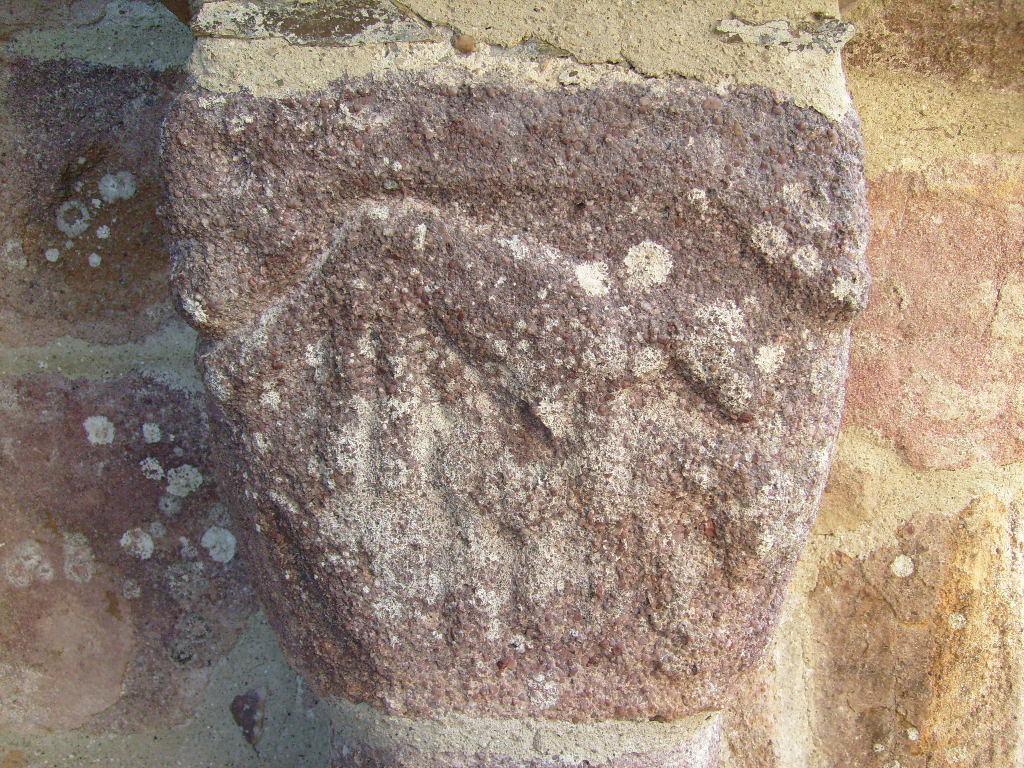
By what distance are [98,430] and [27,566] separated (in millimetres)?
147

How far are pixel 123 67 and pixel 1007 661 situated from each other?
3.25 feet

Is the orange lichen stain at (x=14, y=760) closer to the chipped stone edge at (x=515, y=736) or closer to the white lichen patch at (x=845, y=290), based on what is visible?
the chipped stone edge at (x=515, y=736)

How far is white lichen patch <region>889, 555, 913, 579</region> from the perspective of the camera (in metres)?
0.83

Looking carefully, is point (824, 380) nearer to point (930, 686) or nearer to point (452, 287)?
point (452, 287)

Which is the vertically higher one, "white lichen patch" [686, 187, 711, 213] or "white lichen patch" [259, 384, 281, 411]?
"white lichen patch" [686, 187, 711, 213]

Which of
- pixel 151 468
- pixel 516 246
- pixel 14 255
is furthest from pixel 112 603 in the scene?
pixel 516 246

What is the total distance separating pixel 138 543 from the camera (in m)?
0.83

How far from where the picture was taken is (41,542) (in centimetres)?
82

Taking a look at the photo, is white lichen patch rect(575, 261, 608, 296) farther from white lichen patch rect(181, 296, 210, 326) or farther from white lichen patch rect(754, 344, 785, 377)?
white lichen patch rect(181, 296, 210, 326)

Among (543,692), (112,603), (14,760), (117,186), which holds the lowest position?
(14,760)

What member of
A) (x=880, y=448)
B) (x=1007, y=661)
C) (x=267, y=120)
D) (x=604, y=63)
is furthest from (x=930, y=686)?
(x=267, y=120)

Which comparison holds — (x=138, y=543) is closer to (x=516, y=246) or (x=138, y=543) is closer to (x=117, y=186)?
(x=117, y=186)

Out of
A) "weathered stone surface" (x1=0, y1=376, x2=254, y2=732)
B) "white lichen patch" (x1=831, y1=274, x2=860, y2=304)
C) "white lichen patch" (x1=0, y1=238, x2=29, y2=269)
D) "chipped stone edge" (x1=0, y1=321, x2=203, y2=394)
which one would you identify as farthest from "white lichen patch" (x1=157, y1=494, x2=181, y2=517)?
"white lichen patch" (x1=831, y1=274, x2=860, y2=304)

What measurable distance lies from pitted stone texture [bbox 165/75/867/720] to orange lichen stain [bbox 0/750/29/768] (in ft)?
1.49
